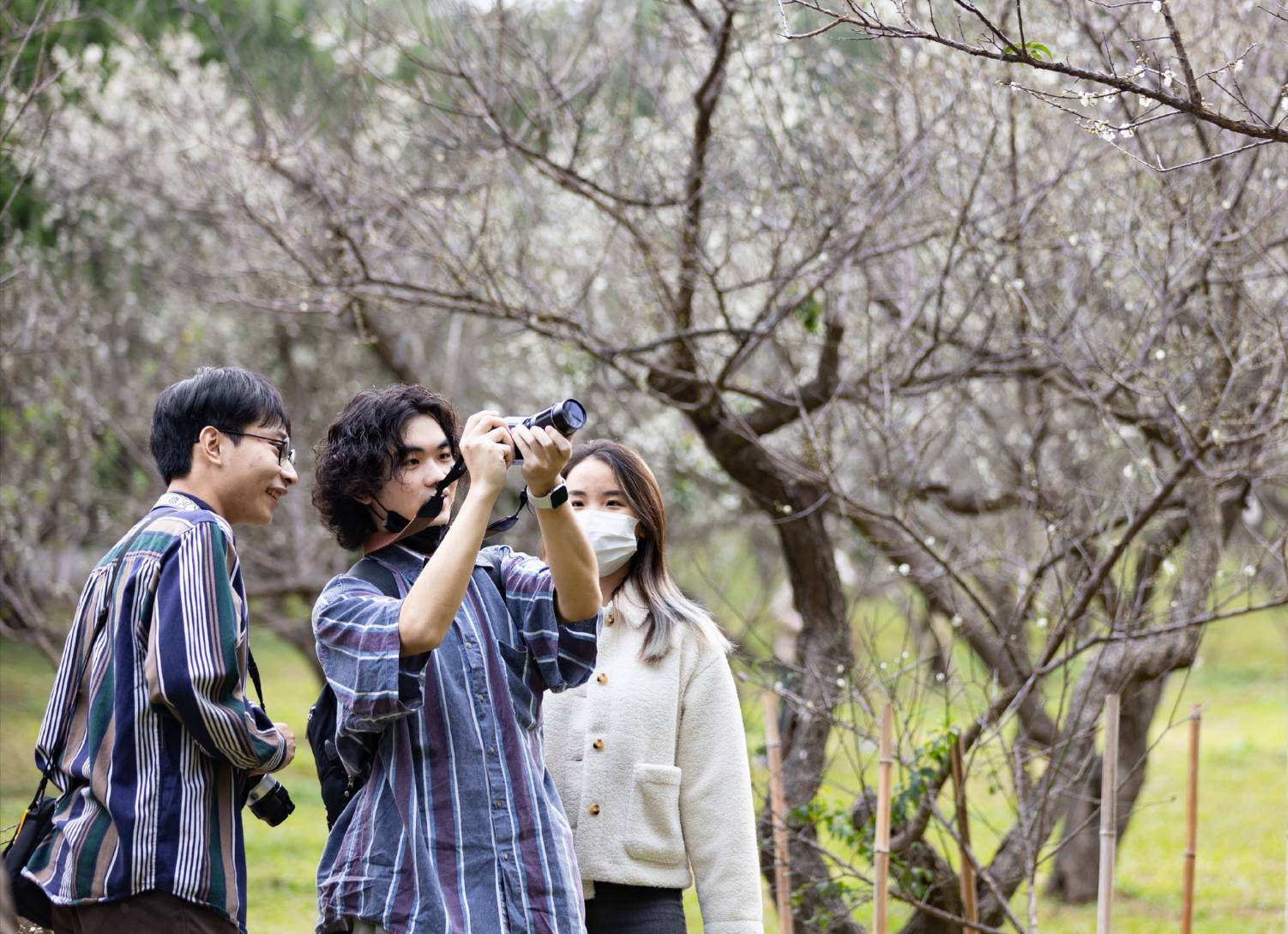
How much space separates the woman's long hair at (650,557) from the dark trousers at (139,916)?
3.82 ft

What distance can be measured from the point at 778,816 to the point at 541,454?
258 centimetres

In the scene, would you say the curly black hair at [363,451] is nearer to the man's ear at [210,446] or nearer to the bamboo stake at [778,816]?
the man's ear at [210,446]

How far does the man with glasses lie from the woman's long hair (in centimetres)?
100

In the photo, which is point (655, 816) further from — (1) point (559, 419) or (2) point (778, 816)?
(2) point (778, 816)

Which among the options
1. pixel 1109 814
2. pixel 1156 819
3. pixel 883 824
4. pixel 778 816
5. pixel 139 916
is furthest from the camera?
pixel 1156 819

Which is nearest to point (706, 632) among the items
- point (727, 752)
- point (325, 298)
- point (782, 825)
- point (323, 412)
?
point (727, 752)

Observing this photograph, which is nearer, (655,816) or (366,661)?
(366,661)

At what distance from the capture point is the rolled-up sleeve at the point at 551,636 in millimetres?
2334

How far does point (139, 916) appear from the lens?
2.11 m

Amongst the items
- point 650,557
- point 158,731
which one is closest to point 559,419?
point 158,731

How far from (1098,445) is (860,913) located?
2.49 meters

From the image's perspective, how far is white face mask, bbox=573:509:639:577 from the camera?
120 inches

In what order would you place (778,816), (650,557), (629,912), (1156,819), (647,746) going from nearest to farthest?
(629,912), (647,746), (650,557), (778,816), (1156,819)

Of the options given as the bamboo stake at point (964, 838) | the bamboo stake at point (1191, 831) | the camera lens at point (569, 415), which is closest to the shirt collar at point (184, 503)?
the camera lens at point (569, 415)
